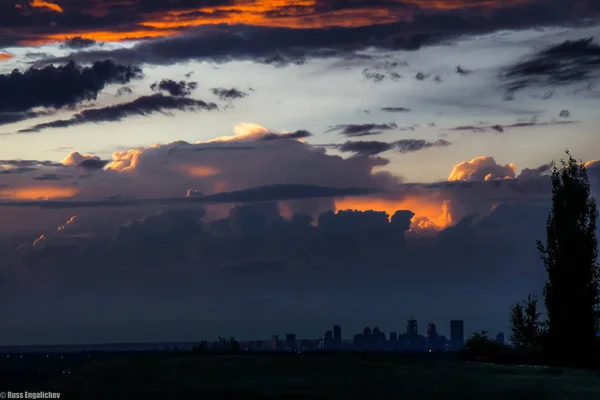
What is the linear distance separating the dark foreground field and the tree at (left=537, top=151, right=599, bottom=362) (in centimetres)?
3412

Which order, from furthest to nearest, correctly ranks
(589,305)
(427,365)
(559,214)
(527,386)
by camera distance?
(559,214) → (589,305) → (427,365) → (527,386)

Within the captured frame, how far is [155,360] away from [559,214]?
60886 millimetres

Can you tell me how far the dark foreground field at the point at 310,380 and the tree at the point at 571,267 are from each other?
3412cm

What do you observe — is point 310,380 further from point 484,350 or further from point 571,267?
point 571,267

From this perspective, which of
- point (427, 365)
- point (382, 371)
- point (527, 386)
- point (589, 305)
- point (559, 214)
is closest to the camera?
point (527, 386)

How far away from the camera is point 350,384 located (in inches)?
2084

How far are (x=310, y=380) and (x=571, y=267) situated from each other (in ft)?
177

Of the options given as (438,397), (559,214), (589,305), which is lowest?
(438,397)

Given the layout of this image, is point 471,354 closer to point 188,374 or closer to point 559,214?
point 559,214

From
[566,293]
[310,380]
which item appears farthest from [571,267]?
[310,380]

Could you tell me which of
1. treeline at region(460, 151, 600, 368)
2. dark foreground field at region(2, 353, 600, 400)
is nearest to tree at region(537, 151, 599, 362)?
treeline at region(460, 151, 600, 368)

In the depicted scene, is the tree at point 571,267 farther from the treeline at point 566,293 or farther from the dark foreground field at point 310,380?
the dark foreground field at point 310,380

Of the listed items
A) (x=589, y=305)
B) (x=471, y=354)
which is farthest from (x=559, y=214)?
(x=471, y=354)

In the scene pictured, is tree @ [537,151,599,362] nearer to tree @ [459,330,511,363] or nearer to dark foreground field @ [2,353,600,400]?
tree @ [459,330,511,363]
